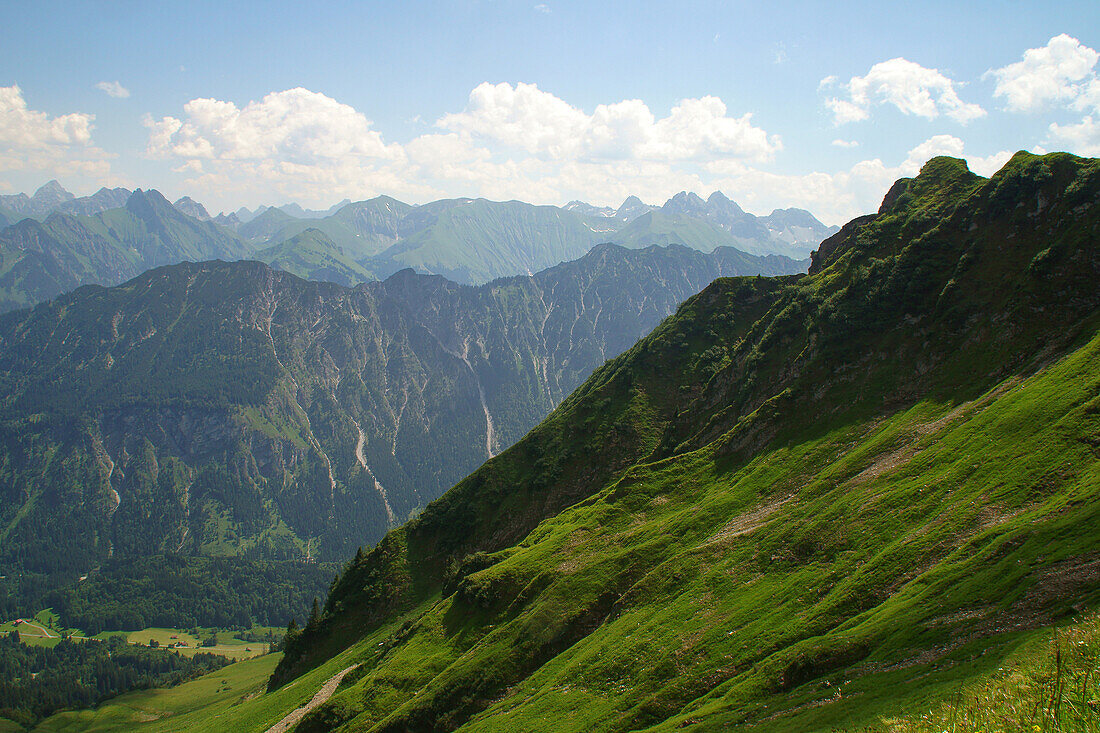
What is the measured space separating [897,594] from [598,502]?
6811cm

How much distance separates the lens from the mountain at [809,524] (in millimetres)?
53250

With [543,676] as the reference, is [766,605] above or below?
above

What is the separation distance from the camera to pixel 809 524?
8050cm

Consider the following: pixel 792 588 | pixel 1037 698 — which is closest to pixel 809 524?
pixel 792 588

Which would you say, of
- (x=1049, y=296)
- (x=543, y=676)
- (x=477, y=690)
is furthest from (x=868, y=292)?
(x=477, y=690)

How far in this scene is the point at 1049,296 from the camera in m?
90.8

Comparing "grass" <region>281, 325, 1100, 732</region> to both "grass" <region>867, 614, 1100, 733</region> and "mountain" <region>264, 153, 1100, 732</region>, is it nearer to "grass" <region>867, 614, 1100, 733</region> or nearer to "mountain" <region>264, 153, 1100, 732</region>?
"mountain" <region>264, 153, 1100, 732</region>

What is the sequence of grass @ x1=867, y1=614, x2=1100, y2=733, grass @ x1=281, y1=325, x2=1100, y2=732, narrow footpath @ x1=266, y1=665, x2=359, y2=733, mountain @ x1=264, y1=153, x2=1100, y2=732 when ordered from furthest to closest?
narrow footpath @ x1=266, y1=665, x2=359, y2=733 → mountain @ x1=264, y1=153, x2=1100, y2=732 → grass @ x1=281, y1=325, x2=1100, y2=732 → grass @ x1=867, y1=614, x2=1100, y2=733

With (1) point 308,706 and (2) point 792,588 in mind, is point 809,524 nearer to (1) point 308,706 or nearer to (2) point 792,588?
(2) point 792,588

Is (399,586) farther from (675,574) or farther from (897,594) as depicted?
(897,594)

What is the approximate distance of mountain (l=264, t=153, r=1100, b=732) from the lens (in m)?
53.2

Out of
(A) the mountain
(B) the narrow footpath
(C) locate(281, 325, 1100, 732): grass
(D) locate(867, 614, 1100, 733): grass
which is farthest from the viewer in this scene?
(B) the narrow footpath

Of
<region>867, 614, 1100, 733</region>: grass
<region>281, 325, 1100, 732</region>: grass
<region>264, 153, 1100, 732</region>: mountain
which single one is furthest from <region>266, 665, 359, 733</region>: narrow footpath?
<region>867, 614, 1100, 733</region>: grass

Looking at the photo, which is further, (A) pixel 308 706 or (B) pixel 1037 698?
(A) pixel 308 706
